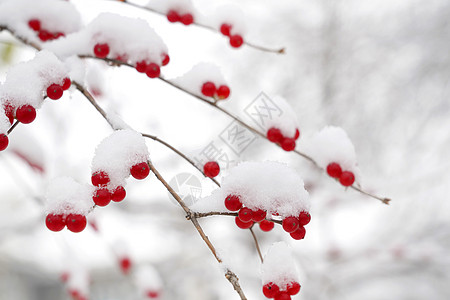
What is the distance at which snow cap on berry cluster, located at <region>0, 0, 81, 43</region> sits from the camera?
82 cm

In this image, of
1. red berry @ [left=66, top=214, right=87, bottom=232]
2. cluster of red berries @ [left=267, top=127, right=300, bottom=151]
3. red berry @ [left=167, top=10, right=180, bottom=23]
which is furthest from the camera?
red berry @ [left=167, top=10, right=180, bottom=23]

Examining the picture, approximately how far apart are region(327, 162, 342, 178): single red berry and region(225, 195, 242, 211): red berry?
0.31 m

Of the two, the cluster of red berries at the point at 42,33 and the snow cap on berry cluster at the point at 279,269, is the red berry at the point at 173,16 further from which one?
the snow cap on berry cluster at the point at 279,269

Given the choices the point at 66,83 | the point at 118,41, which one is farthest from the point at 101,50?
the point at 66,83

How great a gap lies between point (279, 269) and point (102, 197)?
279 mm

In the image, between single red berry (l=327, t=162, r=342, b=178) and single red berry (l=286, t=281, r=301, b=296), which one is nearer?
single red berry (l=286, t=281, r=301, b=296)

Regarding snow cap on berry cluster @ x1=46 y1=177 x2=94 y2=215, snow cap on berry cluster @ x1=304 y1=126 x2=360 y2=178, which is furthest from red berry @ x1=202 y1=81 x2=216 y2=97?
snow cap on berry cluster @ x1=46 y1=177 x2=94 y2=215

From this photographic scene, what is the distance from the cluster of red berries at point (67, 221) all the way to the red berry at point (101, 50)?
34 cm

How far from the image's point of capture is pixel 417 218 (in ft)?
12.3

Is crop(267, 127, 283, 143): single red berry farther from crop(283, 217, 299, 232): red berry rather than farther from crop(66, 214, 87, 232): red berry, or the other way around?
crop(66, 214, 87, 232): red berry

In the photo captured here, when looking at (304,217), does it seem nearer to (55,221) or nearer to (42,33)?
(55,221)

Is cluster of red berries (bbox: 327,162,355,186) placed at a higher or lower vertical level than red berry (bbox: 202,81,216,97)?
higher

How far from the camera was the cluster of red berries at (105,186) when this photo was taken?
0.55m

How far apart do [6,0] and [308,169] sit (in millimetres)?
2225
